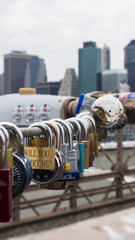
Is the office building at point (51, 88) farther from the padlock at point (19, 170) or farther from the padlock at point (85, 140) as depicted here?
the padlock at point (19, 170)

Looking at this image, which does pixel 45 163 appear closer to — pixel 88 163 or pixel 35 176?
pixel 35 176

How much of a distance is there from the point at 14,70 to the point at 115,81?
48.1 meters

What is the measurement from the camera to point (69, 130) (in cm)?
171

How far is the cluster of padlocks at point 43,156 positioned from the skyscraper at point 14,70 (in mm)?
152670

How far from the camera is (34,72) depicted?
174 meters

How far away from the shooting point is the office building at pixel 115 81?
154 metres

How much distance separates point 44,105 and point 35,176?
14.6ft

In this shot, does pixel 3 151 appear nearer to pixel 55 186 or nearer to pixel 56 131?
pixel 56 131

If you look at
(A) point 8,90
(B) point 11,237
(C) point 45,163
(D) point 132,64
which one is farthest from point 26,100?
(D) point 132,64

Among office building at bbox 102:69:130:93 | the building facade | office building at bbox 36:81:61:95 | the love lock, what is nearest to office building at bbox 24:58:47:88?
the building facade

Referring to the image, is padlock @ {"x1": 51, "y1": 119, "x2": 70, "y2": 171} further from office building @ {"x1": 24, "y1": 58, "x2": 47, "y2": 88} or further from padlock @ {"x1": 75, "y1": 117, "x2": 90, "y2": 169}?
office building @ {"x1": 24, "y1": 58, "x2": 47, "y2": 88}

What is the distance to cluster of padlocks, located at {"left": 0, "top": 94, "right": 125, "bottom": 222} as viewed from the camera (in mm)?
1087

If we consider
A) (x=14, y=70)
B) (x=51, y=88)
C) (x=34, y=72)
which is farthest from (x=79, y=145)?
(x=34, y=72)

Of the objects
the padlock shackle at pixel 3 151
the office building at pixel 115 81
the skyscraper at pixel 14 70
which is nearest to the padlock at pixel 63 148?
the padlock shackle at pixel 3 151
